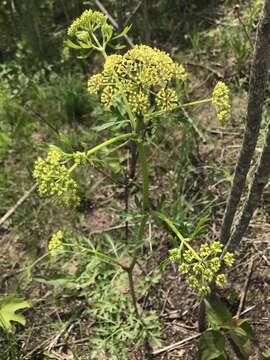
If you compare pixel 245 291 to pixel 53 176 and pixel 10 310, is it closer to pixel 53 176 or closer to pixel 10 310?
pixel 10 310

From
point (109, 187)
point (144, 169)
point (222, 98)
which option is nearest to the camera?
point (222, 98)

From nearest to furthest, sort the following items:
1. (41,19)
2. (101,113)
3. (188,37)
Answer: (101,113) → (188,37) → (41,19)

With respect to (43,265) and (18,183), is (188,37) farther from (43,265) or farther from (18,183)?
(43,265)

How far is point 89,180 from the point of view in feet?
10.6

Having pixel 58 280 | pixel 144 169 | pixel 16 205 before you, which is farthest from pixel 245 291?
pixel 16 205

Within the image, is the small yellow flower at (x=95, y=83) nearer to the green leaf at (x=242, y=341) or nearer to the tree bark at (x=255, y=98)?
the tree bark at (x=255, y=98)

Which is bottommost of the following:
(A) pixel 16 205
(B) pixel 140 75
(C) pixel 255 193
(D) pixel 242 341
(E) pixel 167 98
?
(D) pixel 242 341

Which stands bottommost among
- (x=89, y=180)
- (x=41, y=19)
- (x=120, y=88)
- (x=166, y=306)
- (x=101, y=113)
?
(x=166, y=306)

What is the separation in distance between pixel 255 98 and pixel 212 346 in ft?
4.27

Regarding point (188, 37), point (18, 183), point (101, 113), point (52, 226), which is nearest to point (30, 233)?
point (52, 226)

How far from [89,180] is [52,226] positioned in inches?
17.1

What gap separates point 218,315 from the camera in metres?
2.22

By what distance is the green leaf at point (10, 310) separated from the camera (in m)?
2.53

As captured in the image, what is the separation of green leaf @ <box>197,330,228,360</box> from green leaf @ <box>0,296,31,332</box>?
999 millimetres
